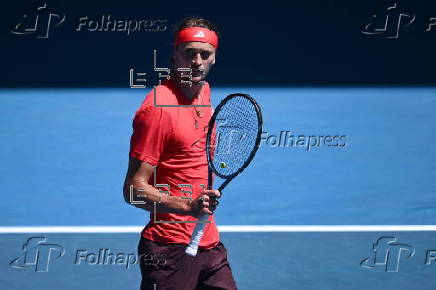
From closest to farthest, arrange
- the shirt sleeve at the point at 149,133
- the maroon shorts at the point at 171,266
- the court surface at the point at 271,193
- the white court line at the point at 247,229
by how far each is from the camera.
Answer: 1. the shirt sleeve at the point at 149,133
2. the maroon shorts at the point at 171,266
3. the court surface at the point at 271,193
4. the white court line at the point at 247,229

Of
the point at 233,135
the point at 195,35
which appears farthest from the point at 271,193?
the point at 195,35

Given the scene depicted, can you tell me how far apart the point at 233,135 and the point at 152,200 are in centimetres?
67

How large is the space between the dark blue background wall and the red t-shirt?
591 cm

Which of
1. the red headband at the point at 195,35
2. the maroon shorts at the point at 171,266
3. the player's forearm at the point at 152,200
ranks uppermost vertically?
the red headband at the point at 195,35

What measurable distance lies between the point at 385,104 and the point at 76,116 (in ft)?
11.4

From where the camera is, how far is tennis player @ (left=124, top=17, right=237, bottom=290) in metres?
3.74

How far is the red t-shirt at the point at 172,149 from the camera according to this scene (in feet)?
12.2

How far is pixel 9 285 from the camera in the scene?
5.79 metres

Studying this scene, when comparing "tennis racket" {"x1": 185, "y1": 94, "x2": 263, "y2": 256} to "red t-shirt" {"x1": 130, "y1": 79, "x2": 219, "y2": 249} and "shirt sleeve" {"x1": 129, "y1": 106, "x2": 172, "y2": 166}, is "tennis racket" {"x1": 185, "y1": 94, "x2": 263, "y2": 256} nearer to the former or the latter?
"red t-shirt" {"x1": 130, "y1": 79, "x2": 219, "y2": 249}

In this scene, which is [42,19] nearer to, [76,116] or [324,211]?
[76,116]

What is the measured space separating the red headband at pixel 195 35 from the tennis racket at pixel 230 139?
0.98 feet

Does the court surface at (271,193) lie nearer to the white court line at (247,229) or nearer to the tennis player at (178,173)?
the white court line at (247,229)

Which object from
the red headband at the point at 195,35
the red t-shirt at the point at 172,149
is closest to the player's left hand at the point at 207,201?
the red t-shirt at the point at 172,149

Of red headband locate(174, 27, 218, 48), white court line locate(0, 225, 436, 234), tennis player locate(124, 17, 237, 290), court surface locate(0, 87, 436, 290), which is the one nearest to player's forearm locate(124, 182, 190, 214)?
tennis player locate(124, 17, 237, 290)
